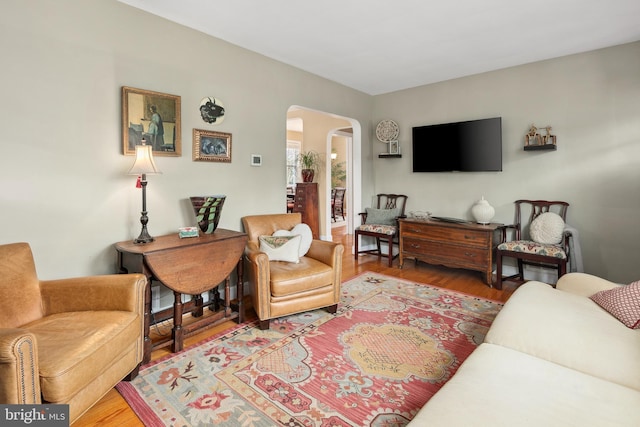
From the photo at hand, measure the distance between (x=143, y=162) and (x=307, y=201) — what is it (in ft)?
11.8

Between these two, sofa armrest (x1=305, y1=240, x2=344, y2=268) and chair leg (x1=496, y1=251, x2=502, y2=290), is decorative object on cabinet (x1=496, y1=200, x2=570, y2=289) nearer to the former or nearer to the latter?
chair leg (x1=496, y1=251, x2=502, y2=290)

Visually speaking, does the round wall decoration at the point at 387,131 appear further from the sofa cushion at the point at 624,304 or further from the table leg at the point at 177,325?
the table leg at the point at 177,325

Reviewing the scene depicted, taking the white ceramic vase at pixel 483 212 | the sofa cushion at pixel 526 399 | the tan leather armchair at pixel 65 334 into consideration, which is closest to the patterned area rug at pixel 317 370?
the tan leather armchair at pixel 65 334

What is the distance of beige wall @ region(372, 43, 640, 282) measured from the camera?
3.19 m

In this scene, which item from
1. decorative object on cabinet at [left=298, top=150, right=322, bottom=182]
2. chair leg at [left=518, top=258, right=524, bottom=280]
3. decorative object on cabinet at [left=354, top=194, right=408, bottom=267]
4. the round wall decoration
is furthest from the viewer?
decorative object on cabinet at [left=298, top=150, right=322, bottom=182]

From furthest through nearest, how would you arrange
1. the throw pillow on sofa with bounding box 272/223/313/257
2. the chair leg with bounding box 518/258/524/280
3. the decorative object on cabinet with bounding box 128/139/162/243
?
1. the chair leg with bounding box 518/258/524/280
2. the throw pillow on sofa with bounding box 272/223/313/257
3. the decorative object on cabinet with bounding box 128/139/162/243

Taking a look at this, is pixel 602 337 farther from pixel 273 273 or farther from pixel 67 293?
pixel 67 293

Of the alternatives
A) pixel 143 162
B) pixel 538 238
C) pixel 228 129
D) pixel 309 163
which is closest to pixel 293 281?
pixel 143 162

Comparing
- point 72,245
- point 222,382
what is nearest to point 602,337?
point 222,382

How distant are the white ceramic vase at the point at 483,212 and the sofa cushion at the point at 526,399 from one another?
276cm

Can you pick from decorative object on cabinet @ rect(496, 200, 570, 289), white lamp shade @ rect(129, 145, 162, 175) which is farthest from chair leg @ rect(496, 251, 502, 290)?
white lamp shade @ rect(129, 145, 162, 175)

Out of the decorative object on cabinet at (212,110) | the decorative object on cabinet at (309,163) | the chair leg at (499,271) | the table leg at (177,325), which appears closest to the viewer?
the table leg at (177,325)

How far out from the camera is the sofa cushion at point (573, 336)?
4.29ft

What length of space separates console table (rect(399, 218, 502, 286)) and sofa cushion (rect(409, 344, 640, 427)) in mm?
2469
